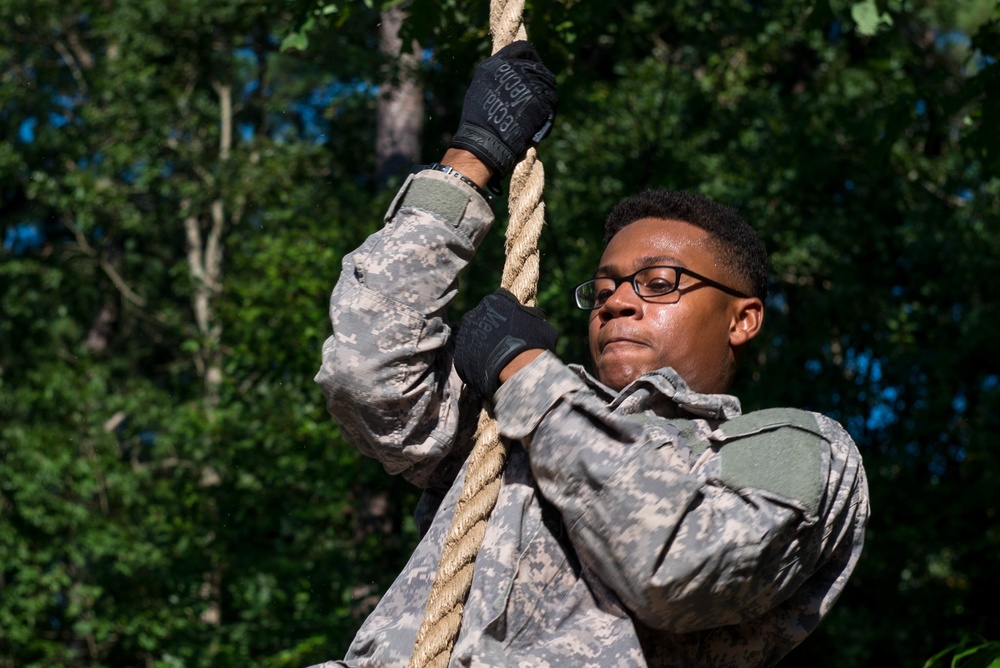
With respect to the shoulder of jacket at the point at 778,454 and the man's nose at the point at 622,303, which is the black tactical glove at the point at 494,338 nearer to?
the man's nose at the point at 622,303

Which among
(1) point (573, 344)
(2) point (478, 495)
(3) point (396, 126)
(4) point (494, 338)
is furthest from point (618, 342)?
(3) point (396, 126)

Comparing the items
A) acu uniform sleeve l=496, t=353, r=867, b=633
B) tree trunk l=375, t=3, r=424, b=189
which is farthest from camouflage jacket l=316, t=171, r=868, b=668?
tree trunk l=375, t=3, r=424, b=189

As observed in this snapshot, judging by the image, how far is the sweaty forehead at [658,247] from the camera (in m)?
2.19

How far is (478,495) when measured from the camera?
191 centimetres

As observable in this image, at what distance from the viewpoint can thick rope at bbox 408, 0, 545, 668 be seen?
6.02 ft

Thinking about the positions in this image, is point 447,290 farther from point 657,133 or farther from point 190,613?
point 190,613

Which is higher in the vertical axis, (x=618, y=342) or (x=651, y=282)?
(x=651, y=282)

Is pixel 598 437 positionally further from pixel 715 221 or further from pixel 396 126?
pixel 396 126

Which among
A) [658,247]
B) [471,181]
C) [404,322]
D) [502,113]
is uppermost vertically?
[502,113]

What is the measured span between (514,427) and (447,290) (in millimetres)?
374

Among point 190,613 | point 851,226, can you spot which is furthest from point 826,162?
point 190,613

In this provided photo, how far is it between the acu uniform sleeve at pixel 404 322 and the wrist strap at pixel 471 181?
0.06 feet

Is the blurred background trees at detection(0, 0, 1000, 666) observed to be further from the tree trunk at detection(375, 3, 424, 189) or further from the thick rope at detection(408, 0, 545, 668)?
the thick rope at detection(408, 0, 545, 668)

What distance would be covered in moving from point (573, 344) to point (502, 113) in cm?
474
